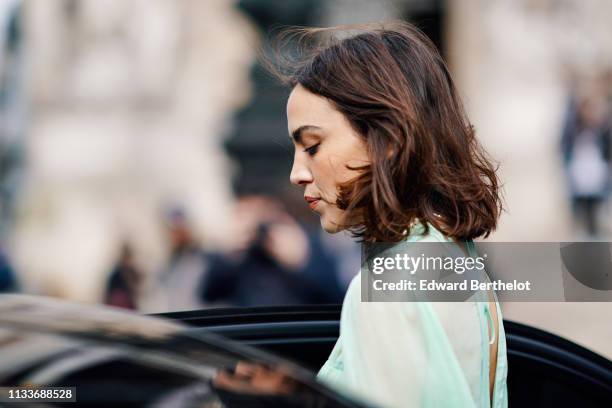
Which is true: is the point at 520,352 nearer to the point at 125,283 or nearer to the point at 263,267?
the point at 263,267

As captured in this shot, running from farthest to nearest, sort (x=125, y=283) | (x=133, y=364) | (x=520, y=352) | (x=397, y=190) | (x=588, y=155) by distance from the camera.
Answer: (x=588, y=155), (x=125, y=283), (x=520, y=352), (x=397, y=190), (x=133, y=364)

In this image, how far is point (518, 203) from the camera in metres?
10.2

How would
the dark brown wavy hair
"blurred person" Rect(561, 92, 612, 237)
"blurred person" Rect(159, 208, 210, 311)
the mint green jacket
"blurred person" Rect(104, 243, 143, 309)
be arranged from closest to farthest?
the mint green jacket, the dark brown wavy hair, "blurred person" Rect(159, 208, 210, 311), "blurred person" Rect(104, 243, 143, 309), "blurred person" Rect(561, 92, 612, 237)

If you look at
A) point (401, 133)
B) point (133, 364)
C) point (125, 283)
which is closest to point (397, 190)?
point (401, 133)

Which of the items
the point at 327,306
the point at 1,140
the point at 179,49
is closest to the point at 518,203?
the point at 179,49

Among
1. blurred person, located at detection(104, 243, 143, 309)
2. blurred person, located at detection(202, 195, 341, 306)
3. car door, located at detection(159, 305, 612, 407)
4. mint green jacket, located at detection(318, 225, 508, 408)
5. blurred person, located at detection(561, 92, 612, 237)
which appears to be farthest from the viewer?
blurred person, located at detection(561, 92, 612, 237)

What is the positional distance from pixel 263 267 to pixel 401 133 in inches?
167

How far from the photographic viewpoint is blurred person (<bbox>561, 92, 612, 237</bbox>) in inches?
331

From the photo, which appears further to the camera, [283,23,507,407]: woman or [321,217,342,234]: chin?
[321,217,342,234]: chin

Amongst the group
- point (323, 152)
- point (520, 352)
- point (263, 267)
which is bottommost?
point (520, 352)

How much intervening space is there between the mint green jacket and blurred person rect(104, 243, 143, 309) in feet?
19.0

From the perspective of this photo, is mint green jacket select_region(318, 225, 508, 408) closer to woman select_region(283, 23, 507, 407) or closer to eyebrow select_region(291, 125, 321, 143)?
woman select_region(283, 23, 507, 407)

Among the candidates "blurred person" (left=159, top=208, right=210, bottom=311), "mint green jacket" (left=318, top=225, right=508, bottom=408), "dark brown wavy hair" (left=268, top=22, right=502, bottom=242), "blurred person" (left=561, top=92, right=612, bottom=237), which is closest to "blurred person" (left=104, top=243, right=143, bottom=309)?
"blurred person" (left=159, top=208, right=210, bottom=311)

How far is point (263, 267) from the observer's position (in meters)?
5.93
